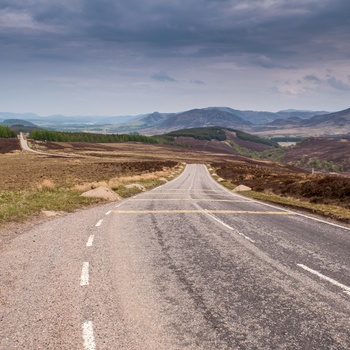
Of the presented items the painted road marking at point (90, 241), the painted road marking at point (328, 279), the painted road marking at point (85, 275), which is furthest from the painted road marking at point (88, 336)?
the painted road marking at point (328, 279)

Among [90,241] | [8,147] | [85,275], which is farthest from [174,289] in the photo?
[8,147]

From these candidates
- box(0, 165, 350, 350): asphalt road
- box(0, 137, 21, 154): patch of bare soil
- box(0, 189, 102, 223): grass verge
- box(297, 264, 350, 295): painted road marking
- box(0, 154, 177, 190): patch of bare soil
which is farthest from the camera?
box(0, 137, 21, 154): patch of bare soil

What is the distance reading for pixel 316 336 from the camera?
5.08 meters

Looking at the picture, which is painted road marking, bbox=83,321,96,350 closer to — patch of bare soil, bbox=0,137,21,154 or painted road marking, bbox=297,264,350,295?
painted road marking, bbox=297,264,350,295

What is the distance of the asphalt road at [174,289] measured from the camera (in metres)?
5.04

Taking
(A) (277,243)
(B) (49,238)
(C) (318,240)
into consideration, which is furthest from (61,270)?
(C) (318,240)

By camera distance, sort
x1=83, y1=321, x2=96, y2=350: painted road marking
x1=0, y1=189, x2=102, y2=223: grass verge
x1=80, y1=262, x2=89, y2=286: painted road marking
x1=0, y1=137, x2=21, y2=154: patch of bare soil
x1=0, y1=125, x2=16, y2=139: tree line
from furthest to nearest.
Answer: x1=0, y1=125, x2=16, y2=139: tree line, x1=0, y1=137, x2=21, y2=154: patch of bare soil, x1=0, y1=189, x2=102, y2=223: grass verge, x1=80, y1=262, x2=89, y2=286: painted road marking, x1=83, y1=321, x2=96, y2=350: painted road marking

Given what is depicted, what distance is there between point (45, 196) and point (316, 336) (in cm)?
1862

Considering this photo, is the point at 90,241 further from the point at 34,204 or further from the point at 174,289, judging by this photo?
the point at 34,204

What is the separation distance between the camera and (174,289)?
22.4ft

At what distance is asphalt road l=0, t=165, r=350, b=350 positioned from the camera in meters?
5.04

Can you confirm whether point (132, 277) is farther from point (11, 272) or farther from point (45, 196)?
point (45, 196)

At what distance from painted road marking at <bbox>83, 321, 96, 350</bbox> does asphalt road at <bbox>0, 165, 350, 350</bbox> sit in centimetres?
2

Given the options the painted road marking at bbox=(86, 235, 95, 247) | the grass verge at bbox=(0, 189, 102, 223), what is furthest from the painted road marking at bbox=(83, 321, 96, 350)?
the grass verge at bbox=(0, 189, 102, 223)
